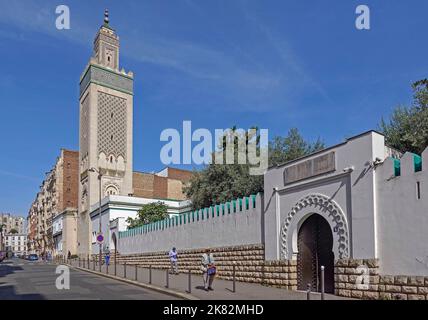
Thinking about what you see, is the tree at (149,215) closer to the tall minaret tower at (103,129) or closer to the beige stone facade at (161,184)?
the tall minaret tower at (103,129)

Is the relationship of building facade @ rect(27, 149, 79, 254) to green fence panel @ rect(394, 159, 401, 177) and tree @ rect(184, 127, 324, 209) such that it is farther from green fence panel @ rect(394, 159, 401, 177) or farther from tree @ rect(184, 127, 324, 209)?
green fence panel @ rect(394, 159, 401, 177)

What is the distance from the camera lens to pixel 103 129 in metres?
56.0

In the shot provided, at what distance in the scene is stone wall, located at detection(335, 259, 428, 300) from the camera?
11383mm

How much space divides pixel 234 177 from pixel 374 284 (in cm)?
1814

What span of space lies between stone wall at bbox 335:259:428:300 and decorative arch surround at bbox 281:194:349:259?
0.47 meters

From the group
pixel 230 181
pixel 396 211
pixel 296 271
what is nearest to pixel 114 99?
pixel 230 181

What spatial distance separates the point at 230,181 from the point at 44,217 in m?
76.4

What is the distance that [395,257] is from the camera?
39.6 ft

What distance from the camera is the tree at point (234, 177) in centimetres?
2892

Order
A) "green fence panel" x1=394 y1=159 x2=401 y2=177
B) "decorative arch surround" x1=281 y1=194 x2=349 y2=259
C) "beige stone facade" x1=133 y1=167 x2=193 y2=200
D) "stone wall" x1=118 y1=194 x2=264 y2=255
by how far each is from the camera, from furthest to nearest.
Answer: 1. "beige stone facade" x1=133 y1=167 x2=193 y2=200
2. "stone wall" x1=118 y1=194 x2=264 y2=255
3. "decorative arch surround" x1=281 y1=194 x2=349 y2=259
4. "green fence panel" x1=394 y1=159 x2=401 y2=177

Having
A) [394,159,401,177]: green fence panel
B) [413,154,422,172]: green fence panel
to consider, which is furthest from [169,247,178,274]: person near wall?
[413,154,422,172]: green fence panel

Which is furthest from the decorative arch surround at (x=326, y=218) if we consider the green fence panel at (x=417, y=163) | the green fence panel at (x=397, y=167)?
the green fence panel at (x=417, y=163)

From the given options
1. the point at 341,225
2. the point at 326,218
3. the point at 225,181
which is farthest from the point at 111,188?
the point at 341,225

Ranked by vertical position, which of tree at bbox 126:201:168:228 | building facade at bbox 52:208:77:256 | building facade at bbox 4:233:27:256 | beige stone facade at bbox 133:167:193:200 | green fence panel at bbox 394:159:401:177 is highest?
beige stone facade at bbox 133:167:193:200
